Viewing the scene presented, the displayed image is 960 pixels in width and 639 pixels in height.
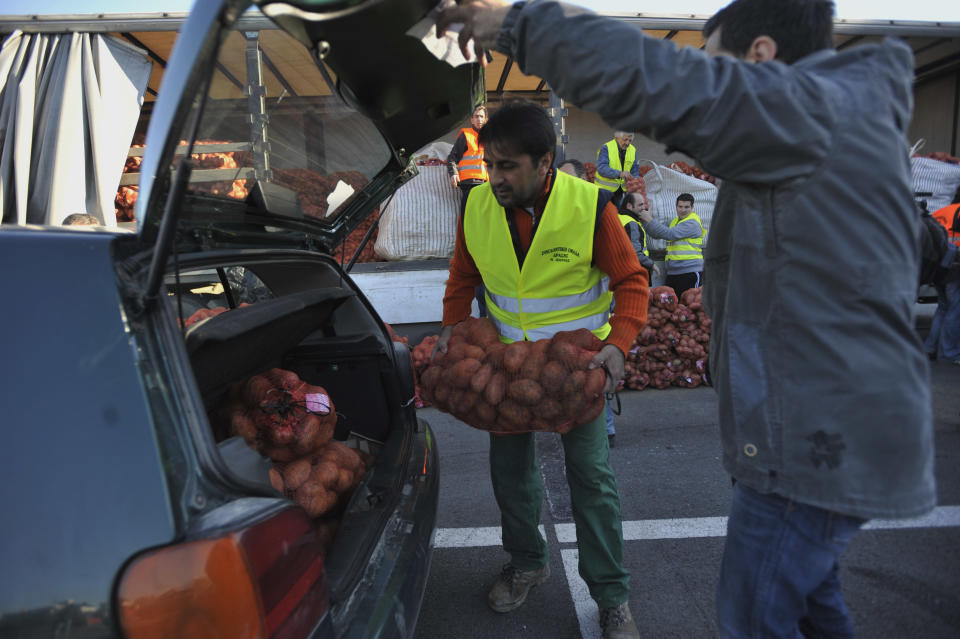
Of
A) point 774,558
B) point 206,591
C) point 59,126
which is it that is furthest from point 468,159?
point 206,591

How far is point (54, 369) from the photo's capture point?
1088 mm

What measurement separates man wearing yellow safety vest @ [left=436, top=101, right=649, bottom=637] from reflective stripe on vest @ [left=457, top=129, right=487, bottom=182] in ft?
14.0

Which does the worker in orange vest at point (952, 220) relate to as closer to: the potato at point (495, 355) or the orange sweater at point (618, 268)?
the orange sweater at point (618, 268)

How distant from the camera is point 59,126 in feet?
17.6

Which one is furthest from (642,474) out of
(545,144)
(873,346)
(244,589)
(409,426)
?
(244,589)

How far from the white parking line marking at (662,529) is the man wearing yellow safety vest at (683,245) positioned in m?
3.92

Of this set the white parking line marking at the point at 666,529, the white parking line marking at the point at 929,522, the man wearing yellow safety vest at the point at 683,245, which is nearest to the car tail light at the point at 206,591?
the white parking line marking at the point at 666,529

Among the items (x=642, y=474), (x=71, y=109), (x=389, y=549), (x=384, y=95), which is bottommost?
(x=642, y=474)

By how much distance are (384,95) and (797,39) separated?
48.1 inches

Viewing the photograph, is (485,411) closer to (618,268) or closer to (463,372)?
(463,372)

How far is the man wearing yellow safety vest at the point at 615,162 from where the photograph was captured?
273 inches

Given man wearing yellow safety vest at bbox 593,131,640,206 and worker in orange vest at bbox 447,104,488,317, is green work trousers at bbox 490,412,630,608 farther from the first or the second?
man wearing yellow safety vest at bbox 593,131,640,206

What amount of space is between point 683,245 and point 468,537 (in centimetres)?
486

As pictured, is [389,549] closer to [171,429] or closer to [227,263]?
[171,429]
